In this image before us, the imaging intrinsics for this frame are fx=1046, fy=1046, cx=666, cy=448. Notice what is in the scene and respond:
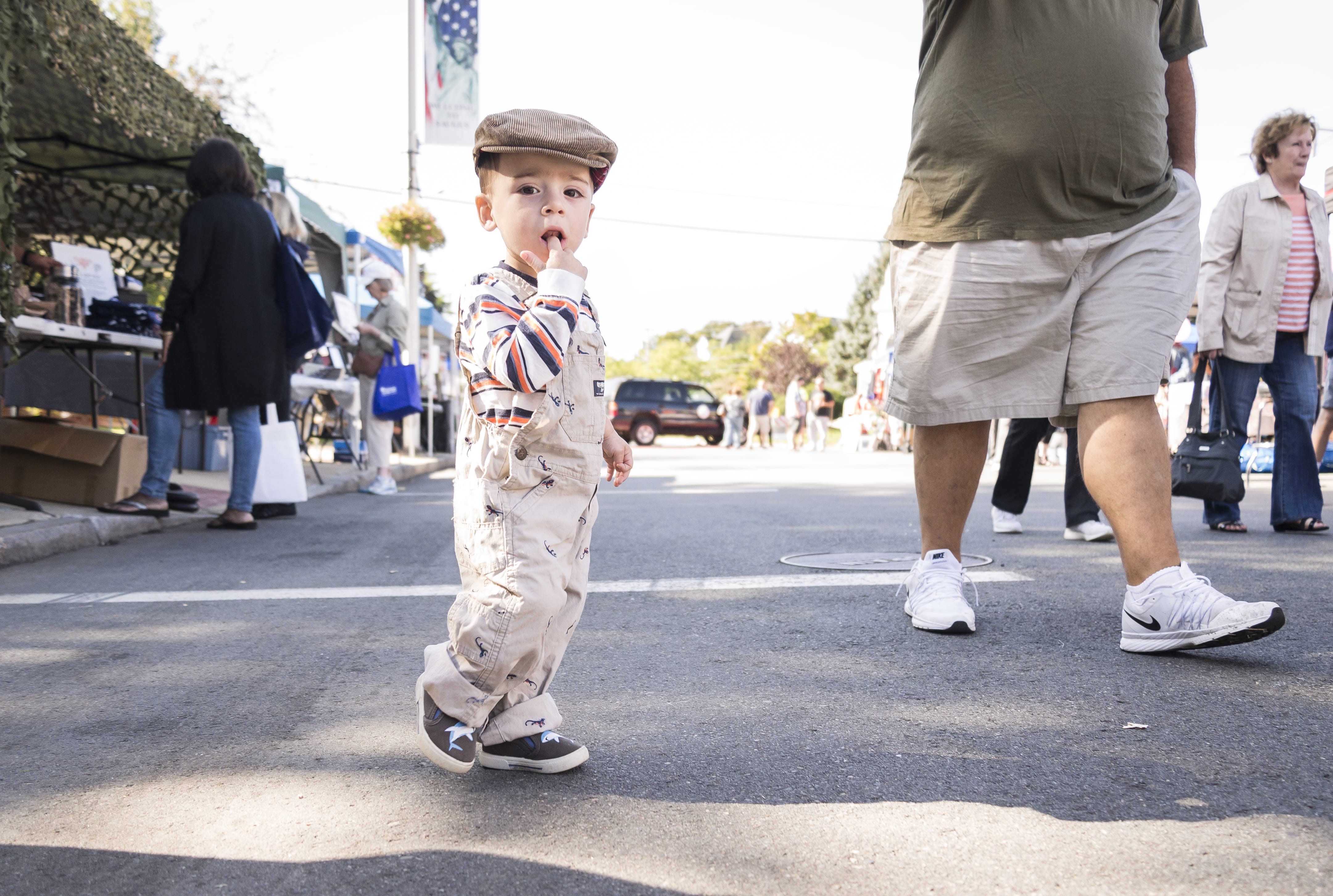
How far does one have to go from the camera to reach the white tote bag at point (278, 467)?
6.25m

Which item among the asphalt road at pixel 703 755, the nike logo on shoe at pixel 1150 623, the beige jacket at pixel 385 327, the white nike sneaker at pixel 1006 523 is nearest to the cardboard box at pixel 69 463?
the asphalt road at pixel 703 755

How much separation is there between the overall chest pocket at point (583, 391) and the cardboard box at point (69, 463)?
15.8 feet

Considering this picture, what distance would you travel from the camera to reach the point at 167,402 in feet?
18.4

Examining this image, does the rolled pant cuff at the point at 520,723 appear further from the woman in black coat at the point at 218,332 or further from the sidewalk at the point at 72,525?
the woman in black coat at the point at 218,332

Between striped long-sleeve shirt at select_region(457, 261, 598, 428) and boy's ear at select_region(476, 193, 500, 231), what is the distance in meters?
0.14

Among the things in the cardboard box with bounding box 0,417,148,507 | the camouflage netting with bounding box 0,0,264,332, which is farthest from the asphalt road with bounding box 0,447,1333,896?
the camouflage netting with bounding box 0,0,264,332

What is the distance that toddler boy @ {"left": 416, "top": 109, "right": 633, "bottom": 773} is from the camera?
1723mm

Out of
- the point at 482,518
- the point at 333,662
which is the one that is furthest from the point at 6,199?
the point at 482,518

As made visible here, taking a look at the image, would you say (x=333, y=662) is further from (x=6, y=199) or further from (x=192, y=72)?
(x=192, y=72)

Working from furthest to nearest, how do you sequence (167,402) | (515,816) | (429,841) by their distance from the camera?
(167,402)
(515,816)
(429,841)

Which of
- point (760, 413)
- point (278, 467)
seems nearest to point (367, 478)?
point (278, 467)

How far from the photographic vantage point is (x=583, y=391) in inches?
70.5

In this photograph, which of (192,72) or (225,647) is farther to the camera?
(192,72)

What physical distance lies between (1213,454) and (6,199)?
18.4 feet
